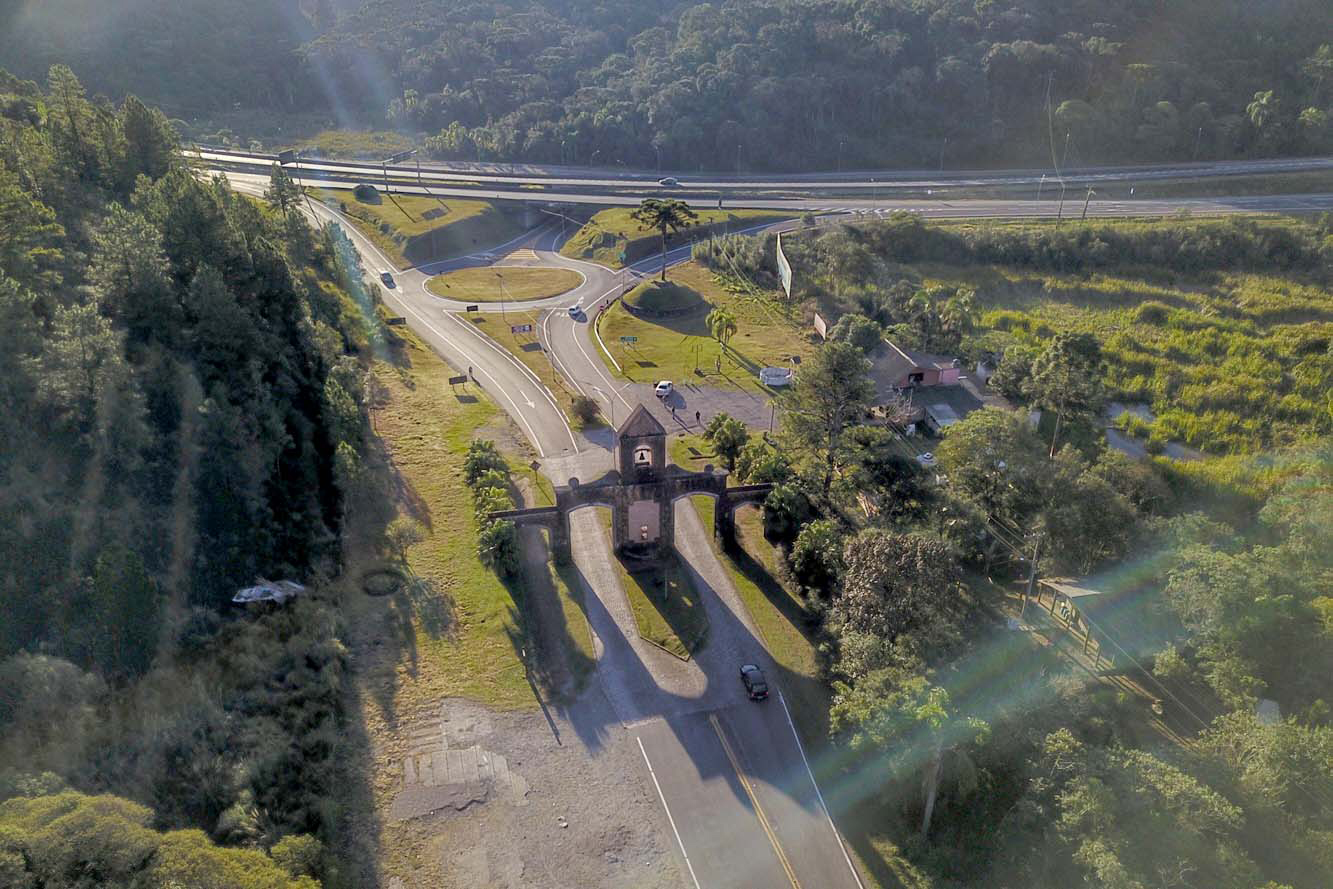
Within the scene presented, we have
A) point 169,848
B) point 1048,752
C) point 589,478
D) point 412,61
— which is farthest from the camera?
point 412,61

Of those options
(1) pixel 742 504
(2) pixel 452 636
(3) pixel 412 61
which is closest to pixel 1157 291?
(1) pixel 742 504

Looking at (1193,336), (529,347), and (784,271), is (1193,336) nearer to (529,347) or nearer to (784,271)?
(784,271)

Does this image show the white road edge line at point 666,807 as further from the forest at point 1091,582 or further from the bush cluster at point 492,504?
the bush cluster at point 492,504

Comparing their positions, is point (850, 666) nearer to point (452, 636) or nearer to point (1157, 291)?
point (452, 636)

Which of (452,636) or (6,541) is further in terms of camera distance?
(452,636)

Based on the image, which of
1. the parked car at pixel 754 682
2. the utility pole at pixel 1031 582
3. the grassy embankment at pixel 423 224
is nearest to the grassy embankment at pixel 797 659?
the parked car at pixel 754 682

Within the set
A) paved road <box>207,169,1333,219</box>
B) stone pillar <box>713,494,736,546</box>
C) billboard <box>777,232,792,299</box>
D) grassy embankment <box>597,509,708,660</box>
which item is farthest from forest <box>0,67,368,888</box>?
paved road <box>207,169,1333,219</box>
